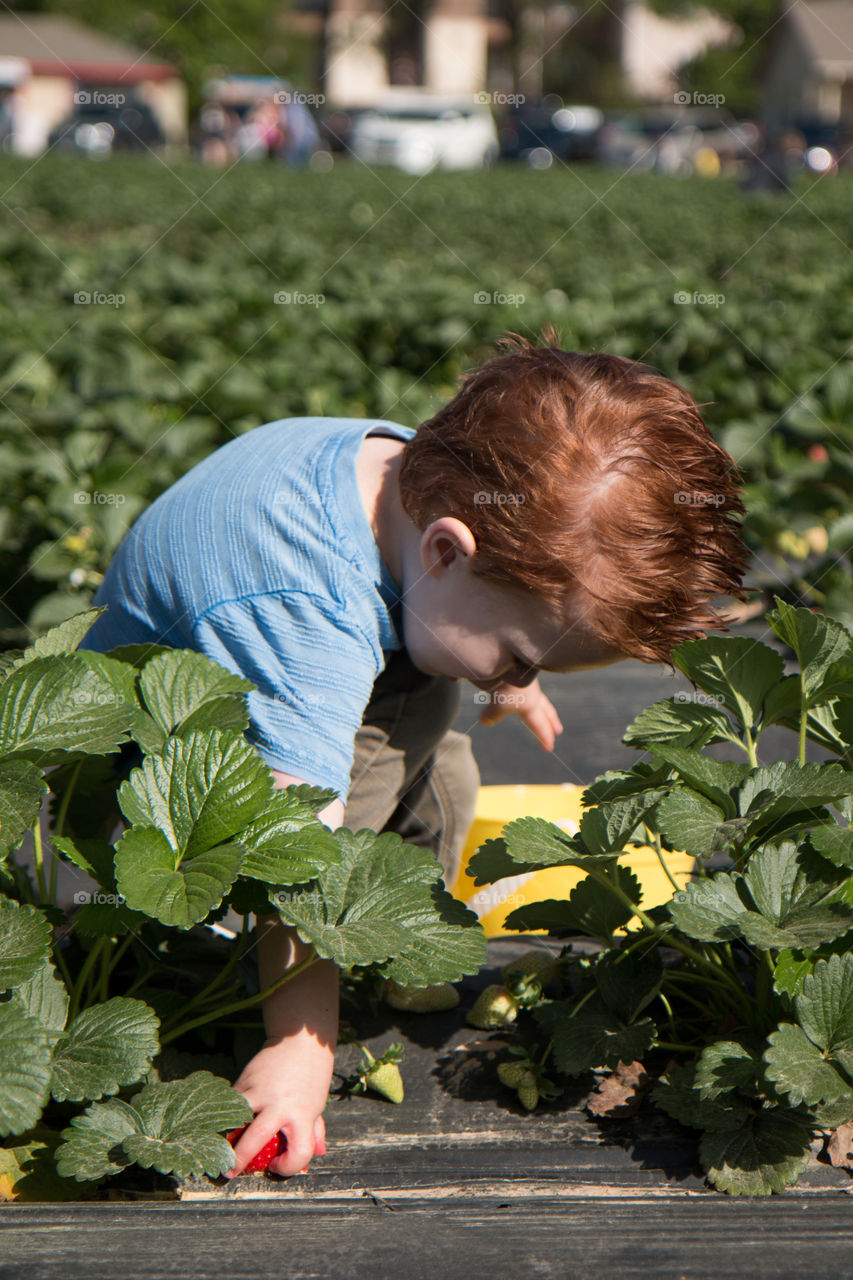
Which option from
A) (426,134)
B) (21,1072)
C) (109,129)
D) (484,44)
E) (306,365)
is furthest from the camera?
(484,44)

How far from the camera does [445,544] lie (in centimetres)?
159

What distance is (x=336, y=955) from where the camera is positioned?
1209 mm

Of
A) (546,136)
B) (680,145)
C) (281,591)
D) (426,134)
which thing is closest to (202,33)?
(546,136)

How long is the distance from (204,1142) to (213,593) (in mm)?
702

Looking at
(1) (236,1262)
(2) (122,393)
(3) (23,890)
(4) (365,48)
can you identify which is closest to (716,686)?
(1) (236,1262)

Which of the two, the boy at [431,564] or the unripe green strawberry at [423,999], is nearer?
the boy at [431,564]

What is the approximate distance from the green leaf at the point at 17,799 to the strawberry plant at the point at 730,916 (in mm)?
451

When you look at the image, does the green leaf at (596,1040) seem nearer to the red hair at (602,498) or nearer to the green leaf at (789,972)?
the green leaf at (789,972)

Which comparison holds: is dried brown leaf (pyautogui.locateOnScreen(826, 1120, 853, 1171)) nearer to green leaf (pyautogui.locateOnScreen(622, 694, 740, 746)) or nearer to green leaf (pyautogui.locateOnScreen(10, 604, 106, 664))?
green leaf (pyautogui.locateOnScreen(622, 694, 740, 746))

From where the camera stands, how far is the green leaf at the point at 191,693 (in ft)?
4.60

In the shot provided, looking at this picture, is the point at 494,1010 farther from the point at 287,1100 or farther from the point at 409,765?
the point at 409,765

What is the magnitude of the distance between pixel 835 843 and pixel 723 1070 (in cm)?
25

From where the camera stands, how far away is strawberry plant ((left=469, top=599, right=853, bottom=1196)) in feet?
4.04

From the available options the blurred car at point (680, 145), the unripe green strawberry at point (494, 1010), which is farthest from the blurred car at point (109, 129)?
the unripe green strawberry at point (494, 1010)
